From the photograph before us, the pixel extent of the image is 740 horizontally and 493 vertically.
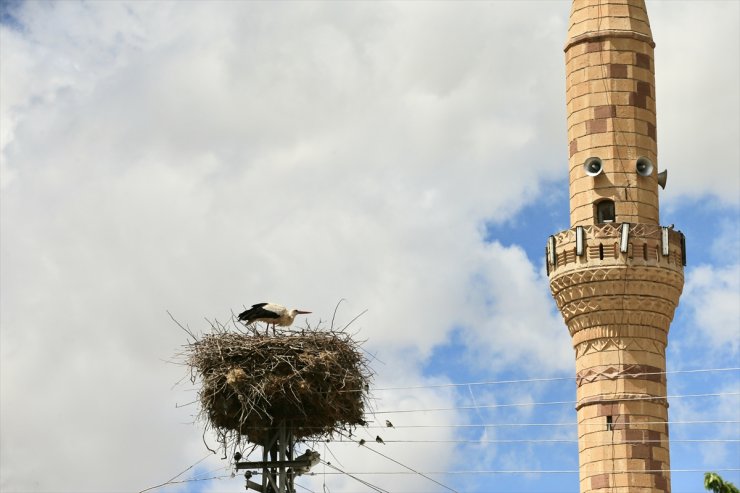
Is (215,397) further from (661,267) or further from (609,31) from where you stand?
(609,31)

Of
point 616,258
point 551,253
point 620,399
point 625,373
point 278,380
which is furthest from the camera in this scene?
→ point 551,253

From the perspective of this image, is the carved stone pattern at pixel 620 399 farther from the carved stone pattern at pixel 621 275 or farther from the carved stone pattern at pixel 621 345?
Answer: the carved stone pattern at pixel 621 275

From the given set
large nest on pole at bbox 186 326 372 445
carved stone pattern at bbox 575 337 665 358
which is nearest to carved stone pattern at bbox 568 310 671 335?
carved stone pattern at bbox 575 337 665 358

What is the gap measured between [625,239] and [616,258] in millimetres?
423

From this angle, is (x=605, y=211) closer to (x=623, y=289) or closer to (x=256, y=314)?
(x=623, y=289)

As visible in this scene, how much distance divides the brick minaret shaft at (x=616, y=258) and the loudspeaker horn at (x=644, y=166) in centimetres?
2

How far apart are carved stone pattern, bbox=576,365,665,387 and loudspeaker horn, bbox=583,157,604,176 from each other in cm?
400

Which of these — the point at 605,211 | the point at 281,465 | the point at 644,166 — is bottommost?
the point at 281,465

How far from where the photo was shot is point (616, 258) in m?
35.2

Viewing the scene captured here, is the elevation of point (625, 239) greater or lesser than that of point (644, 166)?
lesser

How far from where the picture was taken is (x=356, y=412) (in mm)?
29234

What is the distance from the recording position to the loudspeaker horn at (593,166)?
119 feet

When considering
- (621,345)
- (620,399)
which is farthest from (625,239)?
(620,399)

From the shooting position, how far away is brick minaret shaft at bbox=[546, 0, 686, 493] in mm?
34469
